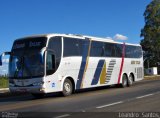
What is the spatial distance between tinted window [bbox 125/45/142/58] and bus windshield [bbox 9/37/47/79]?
1027 cm

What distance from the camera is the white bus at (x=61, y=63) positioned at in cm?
1992

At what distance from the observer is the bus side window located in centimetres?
2008

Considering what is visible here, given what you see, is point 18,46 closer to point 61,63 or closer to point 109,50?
point 61,63

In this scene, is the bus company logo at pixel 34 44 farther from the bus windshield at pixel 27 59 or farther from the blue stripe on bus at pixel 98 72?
the blue stripe on bus at pixel 98 72

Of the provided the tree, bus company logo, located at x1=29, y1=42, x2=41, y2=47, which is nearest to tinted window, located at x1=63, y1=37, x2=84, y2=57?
bus company logo, located at x1=29, y1=42, x2=41, y2=47

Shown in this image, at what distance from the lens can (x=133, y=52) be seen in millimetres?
30422

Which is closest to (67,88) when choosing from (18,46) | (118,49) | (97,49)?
(18,46)

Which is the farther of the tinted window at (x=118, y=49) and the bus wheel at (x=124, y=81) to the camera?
the bus wheel at (x=124, y=81)

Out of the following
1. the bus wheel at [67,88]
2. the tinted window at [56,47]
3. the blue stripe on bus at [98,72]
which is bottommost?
the bus wheel at [67,88]

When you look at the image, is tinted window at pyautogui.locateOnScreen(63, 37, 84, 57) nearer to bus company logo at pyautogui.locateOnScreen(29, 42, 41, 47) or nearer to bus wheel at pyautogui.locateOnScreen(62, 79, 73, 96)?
bus wheel at pyautogui.locateOnScreen(62, 79, 73, 96)

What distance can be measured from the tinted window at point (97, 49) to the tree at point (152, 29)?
48964 millimetres

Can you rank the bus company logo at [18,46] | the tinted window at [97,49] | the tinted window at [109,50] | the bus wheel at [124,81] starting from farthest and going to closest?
the bus wheel at [124,81] → the tinted window at [109,50] → the tinted window at [97,49] → the bus company logo at [18,46]

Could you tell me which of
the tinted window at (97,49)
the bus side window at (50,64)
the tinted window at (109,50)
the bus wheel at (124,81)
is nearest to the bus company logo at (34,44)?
the bus side window at (50,64)

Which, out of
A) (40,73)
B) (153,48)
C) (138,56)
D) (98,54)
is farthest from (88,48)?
(153,48)
